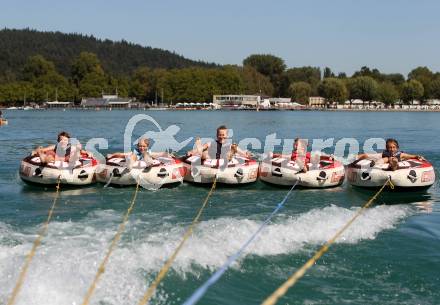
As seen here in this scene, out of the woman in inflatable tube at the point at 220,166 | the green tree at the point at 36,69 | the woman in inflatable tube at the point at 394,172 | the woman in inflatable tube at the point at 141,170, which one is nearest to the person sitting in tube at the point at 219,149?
the woman in inflatable tube at the point at 220,166

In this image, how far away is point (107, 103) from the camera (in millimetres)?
159500

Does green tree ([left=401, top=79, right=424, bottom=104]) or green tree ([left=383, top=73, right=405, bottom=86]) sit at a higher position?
green tree ([left=383, top=73, right=405, bottom=86])

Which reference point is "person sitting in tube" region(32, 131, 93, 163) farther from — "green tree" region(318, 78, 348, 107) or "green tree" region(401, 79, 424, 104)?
"green tree" region(401, 79, 424, 104)

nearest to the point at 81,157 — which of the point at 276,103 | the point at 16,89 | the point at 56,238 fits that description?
the point at 56,238

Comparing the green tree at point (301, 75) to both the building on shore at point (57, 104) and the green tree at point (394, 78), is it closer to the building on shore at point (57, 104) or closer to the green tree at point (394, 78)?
the green tree at point (394, 78)

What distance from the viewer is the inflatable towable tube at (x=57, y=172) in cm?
1397

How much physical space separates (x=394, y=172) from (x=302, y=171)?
7.51 ft

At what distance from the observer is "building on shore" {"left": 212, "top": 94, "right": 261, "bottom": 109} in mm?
158375

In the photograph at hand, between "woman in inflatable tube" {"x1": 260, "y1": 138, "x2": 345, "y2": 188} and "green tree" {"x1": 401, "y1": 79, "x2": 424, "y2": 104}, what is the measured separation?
5942 inches

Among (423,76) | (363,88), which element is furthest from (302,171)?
(423,76)

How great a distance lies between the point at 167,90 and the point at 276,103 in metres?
33.2

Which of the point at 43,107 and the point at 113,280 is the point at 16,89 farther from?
the point at 113,280

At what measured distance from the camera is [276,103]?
162m

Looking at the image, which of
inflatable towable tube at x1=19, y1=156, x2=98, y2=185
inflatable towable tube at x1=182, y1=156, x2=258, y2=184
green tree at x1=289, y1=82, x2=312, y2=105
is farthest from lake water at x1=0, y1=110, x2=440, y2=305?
green tree at x1=289, y1=82, x2=312, y2=105
